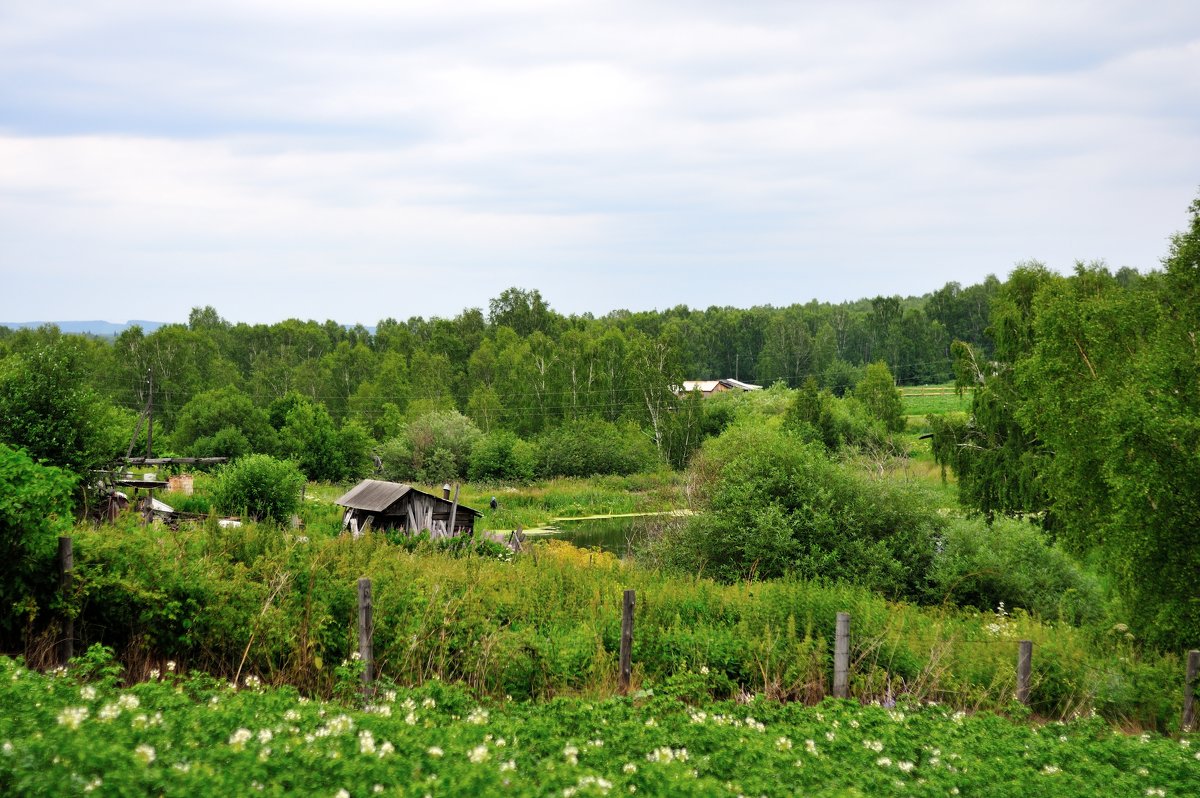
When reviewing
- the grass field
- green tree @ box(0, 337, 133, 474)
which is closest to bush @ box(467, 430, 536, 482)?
the grass field

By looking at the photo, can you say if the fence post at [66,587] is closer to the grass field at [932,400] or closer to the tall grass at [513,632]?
the tall grass at [513,632]

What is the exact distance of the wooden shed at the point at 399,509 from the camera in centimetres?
2950

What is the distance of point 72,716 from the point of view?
5.03m

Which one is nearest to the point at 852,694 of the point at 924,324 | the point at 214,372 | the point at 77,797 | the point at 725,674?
the point at 725,674

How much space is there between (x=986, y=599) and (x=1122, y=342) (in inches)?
232

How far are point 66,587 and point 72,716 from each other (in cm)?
474

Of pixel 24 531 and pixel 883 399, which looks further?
pixel 883 399

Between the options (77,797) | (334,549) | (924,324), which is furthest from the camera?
(924,324)

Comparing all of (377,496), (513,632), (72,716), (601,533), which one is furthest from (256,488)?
(72,716)

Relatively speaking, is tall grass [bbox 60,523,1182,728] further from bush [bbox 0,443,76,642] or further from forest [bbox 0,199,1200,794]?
bush [bbox 0,443,76,642]

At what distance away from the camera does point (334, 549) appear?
476 inches

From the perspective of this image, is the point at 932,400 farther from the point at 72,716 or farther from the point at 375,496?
the point at 72,716

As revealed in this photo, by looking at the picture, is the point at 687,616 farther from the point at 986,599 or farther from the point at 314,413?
the point at 314,413

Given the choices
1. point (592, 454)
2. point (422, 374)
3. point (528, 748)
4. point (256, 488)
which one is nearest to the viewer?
point (528, 748)
